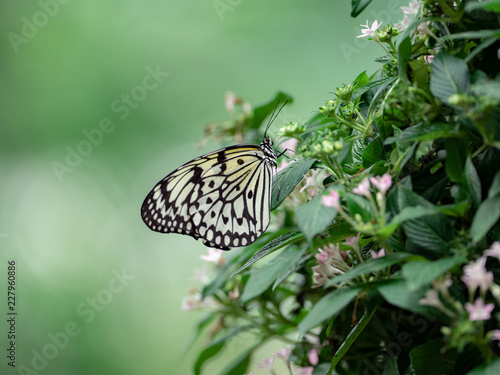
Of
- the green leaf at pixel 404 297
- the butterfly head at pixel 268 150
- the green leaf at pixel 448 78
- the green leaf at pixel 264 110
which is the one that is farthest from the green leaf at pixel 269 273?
the green leaf at pixel 264 110

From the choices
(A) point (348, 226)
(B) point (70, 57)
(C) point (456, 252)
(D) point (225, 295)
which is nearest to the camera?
(C) point (456, 252)

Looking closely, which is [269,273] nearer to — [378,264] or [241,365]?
[378,264]

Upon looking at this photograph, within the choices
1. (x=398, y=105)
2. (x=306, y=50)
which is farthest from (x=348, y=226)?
(x=306, y=50)

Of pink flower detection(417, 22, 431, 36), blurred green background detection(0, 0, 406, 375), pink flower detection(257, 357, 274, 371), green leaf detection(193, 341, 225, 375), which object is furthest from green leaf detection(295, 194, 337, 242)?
blurred green background detection(0, 0, 406, 375)

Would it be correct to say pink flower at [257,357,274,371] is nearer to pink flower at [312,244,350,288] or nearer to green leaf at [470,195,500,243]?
pink flower at [312,244,350,288]

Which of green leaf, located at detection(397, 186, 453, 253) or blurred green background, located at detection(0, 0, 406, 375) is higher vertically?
blurred green background, located at detection(0, 0, 406, 375)

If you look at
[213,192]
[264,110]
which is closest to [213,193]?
[213,192]

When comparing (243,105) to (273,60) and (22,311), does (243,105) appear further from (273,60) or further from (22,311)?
(22,311)
